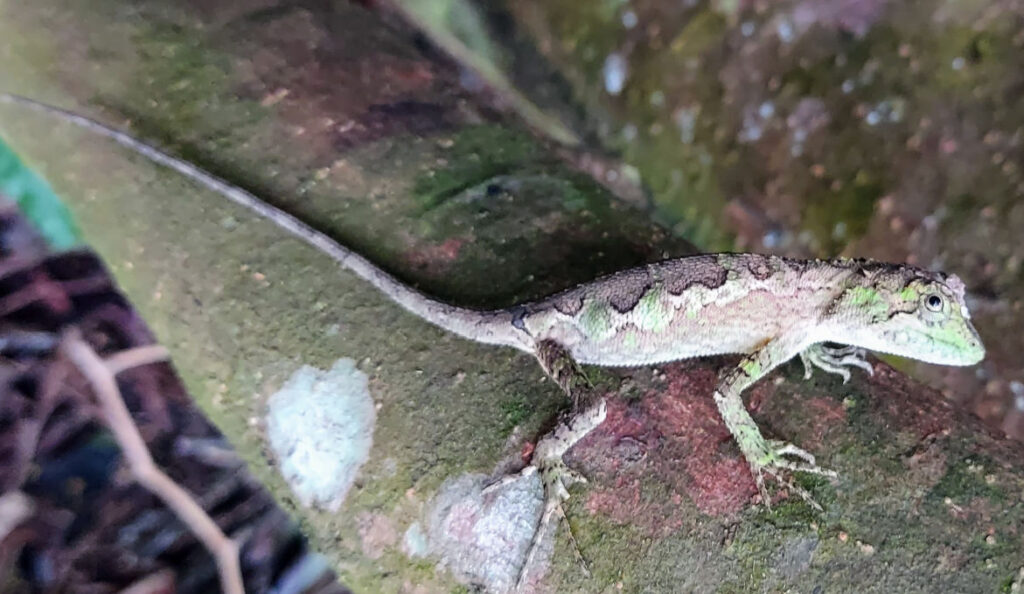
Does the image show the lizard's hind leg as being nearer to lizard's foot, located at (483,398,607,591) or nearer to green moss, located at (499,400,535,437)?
lizard's foot, located at (483,398,607,591)

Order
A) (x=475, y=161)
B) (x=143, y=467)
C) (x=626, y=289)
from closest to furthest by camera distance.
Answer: (x=626, y=289) < (x=143, y=467) < (x=475, y=161)

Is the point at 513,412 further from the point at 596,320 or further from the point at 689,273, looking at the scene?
the point at 689,273

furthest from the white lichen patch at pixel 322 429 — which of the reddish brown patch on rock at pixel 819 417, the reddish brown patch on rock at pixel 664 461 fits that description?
the reddish brown patch on rock at pixel 819 417

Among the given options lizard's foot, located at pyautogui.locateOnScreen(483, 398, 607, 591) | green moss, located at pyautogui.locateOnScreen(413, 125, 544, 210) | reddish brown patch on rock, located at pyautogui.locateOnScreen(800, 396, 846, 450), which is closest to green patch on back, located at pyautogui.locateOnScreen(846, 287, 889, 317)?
reddish brown patch on rock, located at pyautogui.locateOnScreen(800, 396, 846, 450)

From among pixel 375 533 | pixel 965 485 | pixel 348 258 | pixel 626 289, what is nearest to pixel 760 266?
pixel 626 289

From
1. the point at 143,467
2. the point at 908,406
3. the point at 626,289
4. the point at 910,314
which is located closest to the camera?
the point at 908,406
